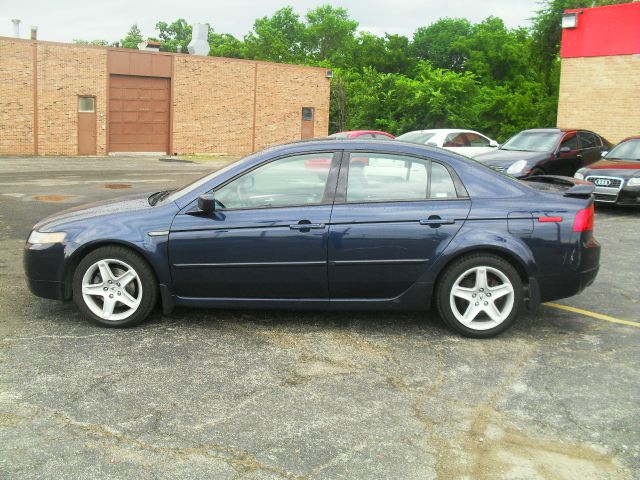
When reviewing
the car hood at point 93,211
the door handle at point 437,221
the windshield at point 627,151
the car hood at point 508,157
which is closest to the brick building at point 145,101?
the car hood at point 508,157

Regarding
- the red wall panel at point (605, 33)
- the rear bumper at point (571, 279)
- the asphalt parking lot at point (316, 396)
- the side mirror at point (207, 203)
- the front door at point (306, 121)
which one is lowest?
the asphalt parking lot at point (316, 396)

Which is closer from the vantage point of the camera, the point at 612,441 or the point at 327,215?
the point at 612,441

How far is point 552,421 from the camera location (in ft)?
13.4

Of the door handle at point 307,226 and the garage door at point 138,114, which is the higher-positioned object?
the garage door at point 138,114

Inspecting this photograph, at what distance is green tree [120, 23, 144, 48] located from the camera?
410 ft

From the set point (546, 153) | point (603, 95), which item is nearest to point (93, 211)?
point (546, 153)

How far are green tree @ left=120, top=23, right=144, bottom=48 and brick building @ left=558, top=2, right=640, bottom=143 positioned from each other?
10590 centimetres

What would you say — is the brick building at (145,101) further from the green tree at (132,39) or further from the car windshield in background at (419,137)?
the green tree at (132,39)

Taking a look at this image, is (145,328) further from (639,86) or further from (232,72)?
(232,72)

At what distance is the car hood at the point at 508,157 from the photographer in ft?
46.6

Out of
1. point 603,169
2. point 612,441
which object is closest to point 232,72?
point 603,169

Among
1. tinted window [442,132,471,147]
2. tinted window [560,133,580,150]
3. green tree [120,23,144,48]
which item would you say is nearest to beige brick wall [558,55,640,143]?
tinted window [442,132,471,147]

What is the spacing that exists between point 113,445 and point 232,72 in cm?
3355

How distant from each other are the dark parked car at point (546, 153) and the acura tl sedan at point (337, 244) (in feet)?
28.3
